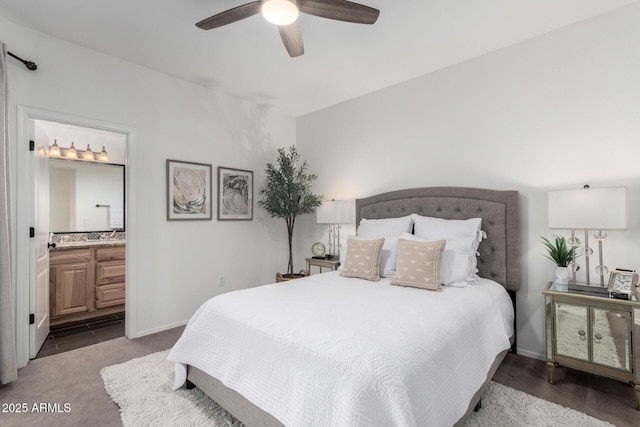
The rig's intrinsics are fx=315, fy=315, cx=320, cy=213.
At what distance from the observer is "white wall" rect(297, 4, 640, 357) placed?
7.71ft

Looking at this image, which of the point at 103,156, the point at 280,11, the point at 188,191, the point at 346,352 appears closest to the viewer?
the point at 346,352

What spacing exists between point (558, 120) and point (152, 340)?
4.19m

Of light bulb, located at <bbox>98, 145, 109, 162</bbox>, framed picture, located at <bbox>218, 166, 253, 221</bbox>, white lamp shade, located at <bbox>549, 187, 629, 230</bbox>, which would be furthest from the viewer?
light bulb, located at <bbox>98, 145, 109, 162</bbox>

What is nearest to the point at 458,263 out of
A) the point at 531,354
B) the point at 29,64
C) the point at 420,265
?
the point at 420,265

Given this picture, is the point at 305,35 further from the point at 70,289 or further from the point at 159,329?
the point at 70,289

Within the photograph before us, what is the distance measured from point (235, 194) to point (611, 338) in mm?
3763

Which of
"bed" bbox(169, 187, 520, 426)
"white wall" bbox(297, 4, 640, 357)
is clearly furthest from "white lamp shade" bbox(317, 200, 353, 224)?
"bed" bbox(169, 187, 520, 426)

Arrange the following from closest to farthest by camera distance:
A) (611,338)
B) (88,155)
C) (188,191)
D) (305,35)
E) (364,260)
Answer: (611,338), (305,35), (364,260), (188,191), (88,155)

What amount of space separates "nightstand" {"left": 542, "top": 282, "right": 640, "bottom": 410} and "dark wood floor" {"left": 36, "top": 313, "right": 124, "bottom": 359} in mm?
3946

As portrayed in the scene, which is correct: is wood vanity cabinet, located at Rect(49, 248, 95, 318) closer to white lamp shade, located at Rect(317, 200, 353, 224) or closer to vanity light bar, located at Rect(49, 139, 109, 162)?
vanity light bar, located at Rect(49, 139, 109, 162)

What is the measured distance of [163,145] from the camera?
341 centimetres

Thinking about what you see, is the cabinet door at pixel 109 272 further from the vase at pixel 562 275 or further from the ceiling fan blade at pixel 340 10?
the vase at pixel 562 275

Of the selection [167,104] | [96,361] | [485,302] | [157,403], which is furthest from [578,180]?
[96,361]

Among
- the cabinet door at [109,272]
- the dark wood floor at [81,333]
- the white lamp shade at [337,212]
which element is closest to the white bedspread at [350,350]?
the white lamp shade at [337,212]
